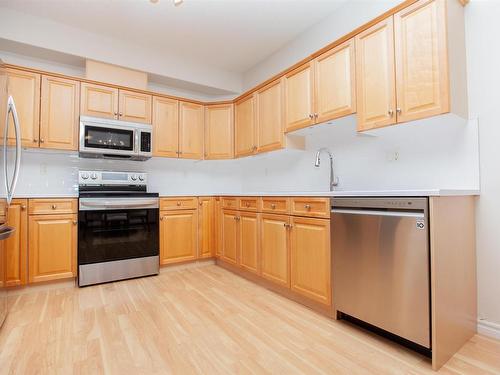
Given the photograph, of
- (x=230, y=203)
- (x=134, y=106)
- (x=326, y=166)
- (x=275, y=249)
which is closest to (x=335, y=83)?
(x=326, y=166)

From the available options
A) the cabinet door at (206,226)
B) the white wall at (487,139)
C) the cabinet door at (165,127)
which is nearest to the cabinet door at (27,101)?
the cabinet door at (165,127)

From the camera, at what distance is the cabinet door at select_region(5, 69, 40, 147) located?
2652mm

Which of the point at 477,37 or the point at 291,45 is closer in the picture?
the point at 477,37

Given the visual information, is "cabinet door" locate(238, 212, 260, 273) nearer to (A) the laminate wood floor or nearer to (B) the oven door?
(A) the laminate wood floor

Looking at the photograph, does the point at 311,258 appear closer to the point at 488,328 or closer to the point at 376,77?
the point at 488,328

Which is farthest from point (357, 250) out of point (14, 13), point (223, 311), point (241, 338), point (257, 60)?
point (14, 13)

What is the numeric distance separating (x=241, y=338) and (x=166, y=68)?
3.33m

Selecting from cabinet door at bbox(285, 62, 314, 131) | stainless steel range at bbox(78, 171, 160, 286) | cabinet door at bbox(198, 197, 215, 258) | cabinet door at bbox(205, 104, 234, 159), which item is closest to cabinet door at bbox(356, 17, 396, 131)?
cabinet door at bbox(285, 62, 314, 131)

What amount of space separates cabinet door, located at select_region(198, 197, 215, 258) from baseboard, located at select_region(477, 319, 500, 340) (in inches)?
104

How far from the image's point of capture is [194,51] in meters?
3.60

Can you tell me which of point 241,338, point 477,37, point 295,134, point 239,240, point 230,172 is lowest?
point 241,338

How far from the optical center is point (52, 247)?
2.63 metres

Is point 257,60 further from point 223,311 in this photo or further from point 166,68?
point 223,311

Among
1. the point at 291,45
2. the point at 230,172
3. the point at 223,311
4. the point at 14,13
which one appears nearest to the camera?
the point at 223,311
